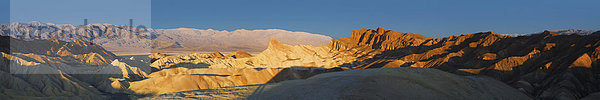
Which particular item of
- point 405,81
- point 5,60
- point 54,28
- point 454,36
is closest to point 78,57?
point 5,60

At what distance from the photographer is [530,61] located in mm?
24859

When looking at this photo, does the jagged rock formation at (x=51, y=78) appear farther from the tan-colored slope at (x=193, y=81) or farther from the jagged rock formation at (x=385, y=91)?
the jagged rock formation at (x=385, y=91)

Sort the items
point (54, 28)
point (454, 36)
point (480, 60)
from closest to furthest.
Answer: point (480, 60) < point (454, 36) < point (54, 28)

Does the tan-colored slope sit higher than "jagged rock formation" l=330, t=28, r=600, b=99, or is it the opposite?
"jagged rock formation" l=330, t=28, r=600, b=99

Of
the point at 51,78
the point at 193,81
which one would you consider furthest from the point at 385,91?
the point at 51,78

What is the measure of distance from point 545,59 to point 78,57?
50.8m

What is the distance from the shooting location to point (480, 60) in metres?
30.1

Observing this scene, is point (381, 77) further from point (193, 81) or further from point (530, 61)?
point (530, 61)

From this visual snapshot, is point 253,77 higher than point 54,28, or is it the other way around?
point 54,28

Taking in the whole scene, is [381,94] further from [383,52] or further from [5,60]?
[383,52]

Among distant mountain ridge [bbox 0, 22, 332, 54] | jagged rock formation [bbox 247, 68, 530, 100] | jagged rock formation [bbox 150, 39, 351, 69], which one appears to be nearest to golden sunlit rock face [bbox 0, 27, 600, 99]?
jagged rock formation [bbox 247, 68, 530, 100]

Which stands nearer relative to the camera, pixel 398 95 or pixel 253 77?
pixel 398 95

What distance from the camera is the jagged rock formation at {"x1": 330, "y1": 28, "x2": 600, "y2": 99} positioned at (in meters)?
18.1

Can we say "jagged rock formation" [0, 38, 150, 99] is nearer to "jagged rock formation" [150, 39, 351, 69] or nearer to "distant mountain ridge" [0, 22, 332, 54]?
"jagged rock formation" [150, 39, 351, 69]
